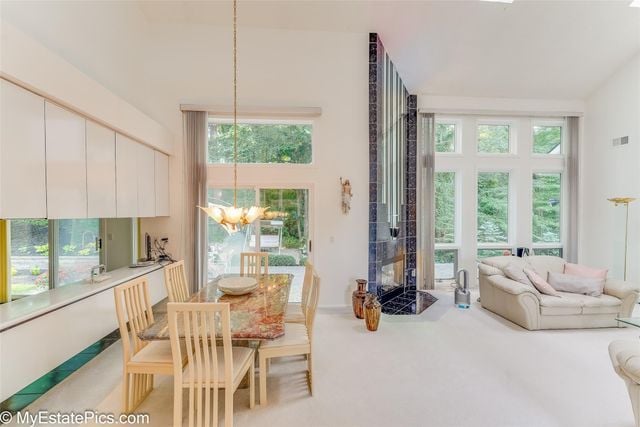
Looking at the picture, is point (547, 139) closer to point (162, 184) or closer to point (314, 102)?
point (314, 102)

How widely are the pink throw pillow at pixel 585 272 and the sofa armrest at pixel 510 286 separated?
991 mm

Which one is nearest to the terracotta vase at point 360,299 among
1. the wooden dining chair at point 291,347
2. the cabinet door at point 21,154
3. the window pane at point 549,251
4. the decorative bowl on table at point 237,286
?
the wooden dining chair at point 291,347

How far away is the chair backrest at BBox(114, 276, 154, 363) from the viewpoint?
2.03m

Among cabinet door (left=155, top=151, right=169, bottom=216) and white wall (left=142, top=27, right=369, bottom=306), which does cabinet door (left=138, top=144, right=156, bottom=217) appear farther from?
white wall (left=142, top=27, right=369, bottom=306)

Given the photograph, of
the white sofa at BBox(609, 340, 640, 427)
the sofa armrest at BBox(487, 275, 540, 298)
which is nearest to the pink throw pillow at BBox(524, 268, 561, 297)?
the sofa armrest at BBox(487, 275, 540, 298)

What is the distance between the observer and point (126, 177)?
11.0 ft

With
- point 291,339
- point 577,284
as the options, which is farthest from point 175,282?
point 577,284

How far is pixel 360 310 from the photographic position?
4.05 m

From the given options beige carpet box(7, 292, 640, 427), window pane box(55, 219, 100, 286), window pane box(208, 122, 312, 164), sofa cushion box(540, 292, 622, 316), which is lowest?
beige carpet box(7, 292, 640, 427)

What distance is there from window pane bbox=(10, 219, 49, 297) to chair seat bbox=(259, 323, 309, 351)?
230cm

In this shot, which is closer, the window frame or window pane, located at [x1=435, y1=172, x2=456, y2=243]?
the window frame

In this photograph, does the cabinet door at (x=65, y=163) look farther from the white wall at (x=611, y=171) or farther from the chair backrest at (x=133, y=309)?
the white wall at (x=611, y=171)

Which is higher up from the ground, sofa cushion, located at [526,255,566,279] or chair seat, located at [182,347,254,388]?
sofa cushion, located at [526,255,566,279]

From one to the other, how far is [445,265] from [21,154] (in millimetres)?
6240
